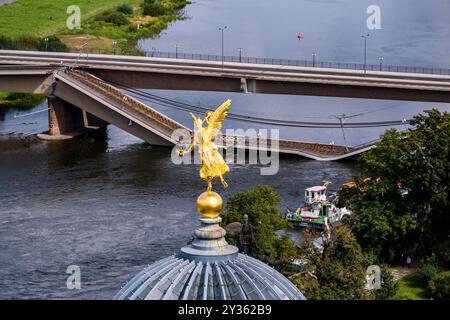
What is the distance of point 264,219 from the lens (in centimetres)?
4744

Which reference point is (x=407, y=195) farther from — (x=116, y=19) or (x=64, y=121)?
(x=116, y=19)

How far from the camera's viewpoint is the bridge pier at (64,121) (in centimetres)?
8119

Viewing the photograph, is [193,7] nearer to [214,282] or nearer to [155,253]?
[155,253]

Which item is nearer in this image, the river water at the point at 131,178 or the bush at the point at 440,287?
the bush at the point at 440,287

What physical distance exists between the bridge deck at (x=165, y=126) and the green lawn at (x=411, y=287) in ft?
86.6

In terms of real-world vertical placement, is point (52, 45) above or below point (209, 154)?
below

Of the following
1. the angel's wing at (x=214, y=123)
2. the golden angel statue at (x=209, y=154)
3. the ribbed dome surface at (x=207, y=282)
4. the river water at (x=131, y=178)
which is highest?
the angel's wing at (x=214, y=123)

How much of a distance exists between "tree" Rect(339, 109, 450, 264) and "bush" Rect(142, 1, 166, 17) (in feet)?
286

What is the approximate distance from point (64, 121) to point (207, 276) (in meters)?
65.6

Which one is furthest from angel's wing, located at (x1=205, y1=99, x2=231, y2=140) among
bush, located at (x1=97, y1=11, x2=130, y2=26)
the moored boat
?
bush, located at (x1=97, y1=11, x2=130, y2=26)

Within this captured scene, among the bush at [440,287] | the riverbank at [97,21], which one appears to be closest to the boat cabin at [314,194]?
the bush at [440,287]

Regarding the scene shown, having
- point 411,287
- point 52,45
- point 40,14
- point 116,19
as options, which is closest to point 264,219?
point 411,287

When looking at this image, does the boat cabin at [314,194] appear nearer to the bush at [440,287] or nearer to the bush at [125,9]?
the bush at [440,287]
